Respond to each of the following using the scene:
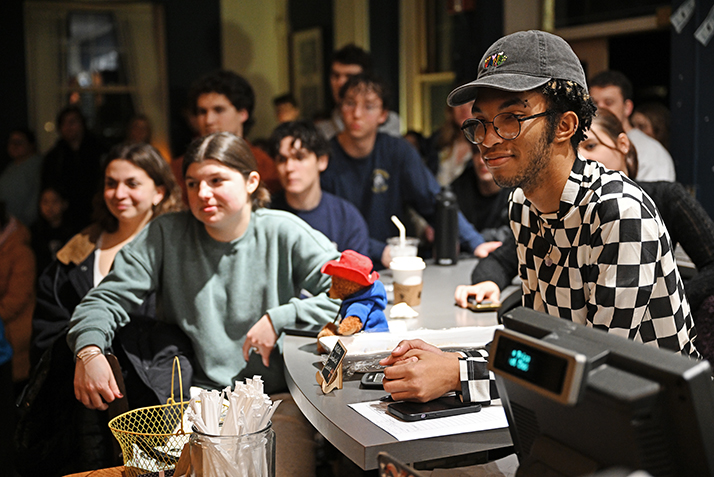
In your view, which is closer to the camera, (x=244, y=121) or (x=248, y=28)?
(x=244, y=121)

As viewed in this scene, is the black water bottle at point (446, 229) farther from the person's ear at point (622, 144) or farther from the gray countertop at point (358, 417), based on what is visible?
the person's ear at point (622, 144)

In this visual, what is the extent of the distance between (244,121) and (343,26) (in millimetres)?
4155

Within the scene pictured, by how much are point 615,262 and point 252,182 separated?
4.56ft

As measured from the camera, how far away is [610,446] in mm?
867

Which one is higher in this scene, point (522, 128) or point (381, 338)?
point (522, 128)

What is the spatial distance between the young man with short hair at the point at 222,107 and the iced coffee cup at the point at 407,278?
1.38m

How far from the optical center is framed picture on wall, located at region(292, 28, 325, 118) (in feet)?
26.8

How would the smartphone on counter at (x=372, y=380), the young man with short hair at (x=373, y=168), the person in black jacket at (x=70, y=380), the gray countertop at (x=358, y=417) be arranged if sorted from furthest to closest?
the young man with short hair at (x=373, y=168)
the person in black jacket at (x=70, y=380)
the smartphone on counter at (x=372, y=380)
the gray countertop at (x=358, y=417)

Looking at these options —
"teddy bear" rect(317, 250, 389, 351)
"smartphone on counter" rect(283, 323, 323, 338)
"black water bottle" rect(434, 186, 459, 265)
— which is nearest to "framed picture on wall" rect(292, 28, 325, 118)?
"black water bottle" rect(434, 186, 459, 265)

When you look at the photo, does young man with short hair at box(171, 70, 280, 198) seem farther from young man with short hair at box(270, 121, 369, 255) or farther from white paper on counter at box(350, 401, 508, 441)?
white paper on counter at box(350, 401, 508, 441)

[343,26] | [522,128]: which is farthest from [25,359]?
[343,26]

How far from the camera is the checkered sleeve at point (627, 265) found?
4.43 ft

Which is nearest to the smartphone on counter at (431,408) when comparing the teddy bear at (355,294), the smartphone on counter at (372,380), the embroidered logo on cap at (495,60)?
the smartphone on counter at (372,380)

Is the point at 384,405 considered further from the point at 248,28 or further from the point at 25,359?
the point at 248,28
